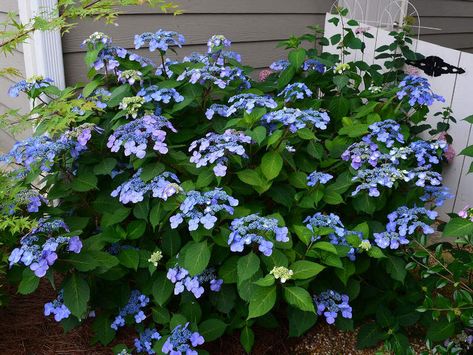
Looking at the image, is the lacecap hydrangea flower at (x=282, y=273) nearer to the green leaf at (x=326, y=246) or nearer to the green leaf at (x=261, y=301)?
the green leaf at (x=261, y=301)

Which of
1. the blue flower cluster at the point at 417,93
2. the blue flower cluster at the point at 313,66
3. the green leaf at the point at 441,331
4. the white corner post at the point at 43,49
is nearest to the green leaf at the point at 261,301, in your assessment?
the green leaf at the point at 441,331

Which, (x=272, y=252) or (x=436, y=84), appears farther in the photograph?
(x=436, y=84)

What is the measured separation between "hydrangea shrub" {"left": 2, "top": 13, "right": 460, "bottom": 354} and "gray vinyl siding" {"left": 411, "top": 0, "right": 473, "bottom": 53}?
11.2 ft

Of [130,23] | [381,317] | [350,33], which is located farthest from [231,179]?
[350,33]

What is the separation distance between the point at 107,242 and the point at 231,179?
0.59m

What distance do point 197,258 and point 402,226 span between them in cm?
85

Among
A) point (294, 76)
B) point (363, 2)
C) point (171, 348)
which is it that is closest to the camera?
point (171, 348)

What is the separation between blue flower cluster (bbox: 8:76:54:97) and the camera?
2.29 m

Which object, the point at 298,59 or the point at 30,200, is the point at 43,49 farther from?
the point at 298,59

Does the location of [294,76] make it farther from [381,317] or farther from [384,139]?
[381,317]

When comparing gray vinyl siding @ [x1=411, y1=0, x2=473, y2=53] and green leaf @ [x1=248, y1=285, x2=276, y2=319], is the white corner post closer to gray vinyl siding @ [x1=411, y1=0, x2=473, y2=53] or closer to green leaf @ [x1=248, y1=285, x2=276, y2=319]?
green leaf @ [x1=248, y1=285, x2=276, y2=319]

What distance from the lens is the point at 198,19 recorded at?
326 centimetres

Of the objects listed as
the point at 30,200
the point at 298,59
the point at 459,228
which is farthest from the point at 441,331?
the point at 30,200

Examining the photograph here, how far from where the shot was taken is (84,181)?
215 cm
